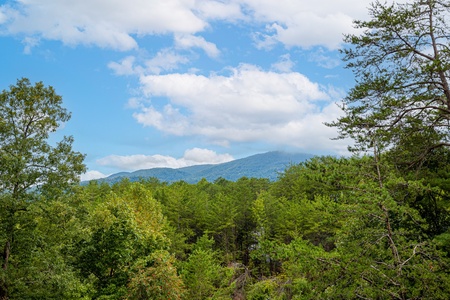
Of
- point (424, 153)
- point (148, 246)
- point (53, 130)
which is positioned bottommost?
point (148, 246)

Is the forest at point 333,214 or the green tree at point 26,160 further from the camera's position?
the green tree at point 26,160

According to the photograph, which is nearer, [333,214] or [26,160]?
[333,214]

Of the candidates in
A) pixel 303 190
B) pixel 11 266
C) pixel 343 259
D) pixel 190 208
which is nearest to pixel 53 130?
pixel 11 266

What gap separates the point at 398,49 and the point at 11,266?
17.2 meters

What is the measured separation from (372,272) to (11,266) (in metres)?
14.4

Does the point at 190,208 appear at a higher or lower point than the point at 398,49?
lower

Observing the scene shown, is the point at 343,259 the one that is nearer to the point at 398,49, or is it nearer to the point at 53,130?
the point at 398,49

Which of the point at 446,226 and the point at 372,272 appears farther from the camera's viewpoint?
the point at 446,226

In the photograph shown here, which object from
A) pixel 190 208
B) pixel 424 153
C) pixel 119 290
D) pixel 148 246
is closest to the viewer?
pixel 424 153

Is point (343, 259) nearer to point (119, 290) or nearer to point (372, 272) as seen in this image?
point (372, 272)

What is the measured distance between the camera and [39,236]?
1384cm

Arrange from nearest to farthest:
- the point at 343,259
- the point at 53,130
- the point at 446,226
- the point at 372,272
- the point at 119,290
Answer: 1. the point at 372,272
2. the point at 343,259
3. the point at 446,226
4. the point at 53,130
5. the point at 119,290

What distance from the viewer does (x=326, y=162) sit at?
9.57 m

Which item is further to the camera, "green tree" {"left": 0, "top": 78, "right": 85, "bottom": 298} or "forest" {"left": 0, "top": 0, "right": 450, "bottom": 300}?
"green tree" {"left": 0, "top": 78, "right": 85, "bottom": 298}
